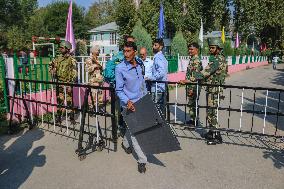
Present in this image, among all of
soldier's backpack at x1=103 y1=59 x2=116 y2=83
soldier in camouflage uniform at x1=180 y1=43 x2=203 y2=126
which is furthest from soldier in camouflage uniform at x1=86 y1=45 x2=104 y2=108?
soldier in camouflage uniform at x1=180 y1=43 x2=203 y2=126

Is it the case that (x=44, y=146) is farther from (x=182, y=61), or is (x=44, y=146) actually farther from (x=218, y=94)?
(x=182, y=61)

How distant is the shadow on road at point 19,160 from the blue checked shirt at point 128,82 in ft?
5.89

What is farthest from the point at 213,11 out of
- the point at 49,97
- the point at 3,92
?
the point at 3,92

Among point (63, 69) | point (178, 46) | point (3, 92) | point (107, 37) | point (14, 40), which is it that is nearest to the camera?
point (63, 69)

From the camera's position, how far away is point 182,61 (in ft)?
60.4

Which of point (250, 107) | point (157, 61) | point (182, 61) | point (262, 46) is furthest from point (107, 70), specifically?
point (262, 46)

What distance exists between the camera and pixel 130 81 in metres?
4.75

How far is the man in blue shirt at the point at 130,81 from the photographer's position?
4.70 metres

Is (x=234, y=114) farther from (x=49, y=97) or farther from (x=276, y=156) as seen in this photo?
(x=49, y=97)

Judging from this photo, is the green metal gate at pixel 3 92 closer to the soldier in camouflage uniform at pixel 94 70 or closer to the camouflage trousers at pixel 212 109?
the soldier in camouflage uniform at pixel 94 70

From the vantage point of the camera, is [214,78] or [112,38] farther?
[112,38]

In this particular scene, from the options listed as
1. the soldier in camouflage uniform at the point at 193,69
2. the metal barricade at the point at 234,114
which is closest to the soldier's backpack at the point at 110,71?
the metal barricade at the point at 234,114

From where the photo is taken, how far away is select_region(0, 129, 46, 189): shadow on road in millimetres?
4660

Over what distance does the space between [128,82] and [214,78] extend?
237 centimetres
